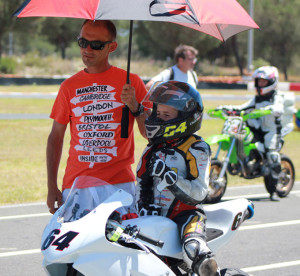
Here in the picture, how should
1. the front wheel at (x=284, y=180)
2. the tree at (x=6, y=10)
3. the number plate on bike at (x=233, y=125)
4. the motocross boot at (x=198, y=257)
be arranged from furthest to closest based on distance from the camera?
the tree at (x=6, y=10) < the front wheel at (x=284, y=180) < the number plate on bike at (x=233, y=125) < the motocross boot at (x=198, y=257)

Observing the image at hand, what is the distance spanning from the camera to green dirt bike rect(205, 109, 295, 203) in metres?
9.27

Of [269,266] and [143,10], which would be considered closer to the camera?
[143,10]

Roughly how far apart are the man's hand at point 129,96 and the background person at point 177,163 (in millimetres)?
193

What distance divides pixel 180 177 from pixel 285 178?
20.2 feet

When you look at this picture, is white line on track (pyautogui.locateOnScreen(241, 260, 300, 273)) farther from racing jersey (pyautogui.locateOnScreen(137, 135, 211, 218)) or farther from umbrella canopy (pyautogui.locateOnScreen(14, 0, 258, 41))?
umbrella canopy (pyautogui.locateOnScreen(14, 0, 258, 41))

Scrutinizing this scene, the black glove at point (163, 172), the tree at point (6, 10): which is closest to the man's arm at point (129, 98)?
the black glove at point (163, 172)

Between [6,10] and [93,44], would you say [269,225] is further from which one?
[6,10]

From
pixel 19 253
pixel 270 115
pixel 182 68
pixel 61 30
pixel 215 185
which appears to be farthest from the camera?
pixel 61 30

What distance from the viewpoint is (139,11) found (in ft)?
14.4

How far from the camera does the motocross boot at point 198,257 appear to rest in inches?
156

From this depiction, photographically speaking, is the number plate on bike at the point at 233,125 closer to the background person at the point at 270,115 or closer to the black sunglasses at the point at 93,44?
the background person at the point at 270,115

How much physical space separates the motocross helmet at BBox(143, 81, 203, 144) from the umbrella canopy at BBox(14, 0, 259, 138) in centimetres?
37

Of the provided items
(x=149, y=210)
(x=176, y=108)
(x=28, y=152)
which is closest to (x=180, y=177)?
(x=149, y=210)

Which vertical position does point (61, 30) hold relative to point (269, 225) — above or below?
above
